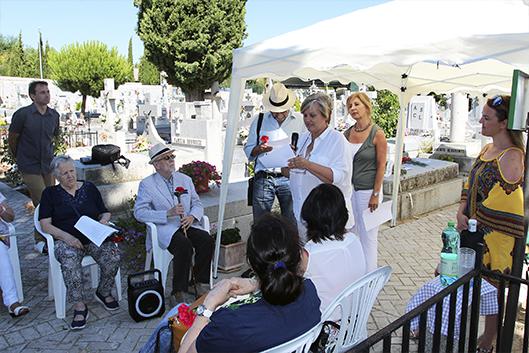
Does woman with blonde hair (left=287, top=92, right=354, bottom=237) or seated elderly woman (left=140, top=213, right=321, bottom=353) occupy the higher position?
woman with blonde hair (left=287, top=92, right=354, bottom=237)

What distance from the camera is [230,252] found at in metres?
4.64

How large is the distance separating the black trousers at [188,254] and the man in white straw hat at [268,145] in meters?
0.59

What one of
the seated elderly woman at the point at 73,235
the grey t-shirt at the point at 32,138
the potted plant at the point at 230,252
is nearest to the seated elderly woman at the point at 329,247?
the seated elderly woman at the point at 73,235

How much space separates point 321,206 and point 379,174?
73.9 inches

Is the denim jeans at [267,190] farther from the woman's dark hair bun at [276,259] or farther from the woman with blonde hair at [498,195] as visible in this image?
the woman's dark hair bun at [276,259]

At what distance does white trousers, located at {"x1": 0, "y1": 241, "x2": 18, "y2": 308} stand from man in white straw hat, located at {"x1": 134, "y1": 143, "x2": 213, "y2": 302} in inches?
40.8

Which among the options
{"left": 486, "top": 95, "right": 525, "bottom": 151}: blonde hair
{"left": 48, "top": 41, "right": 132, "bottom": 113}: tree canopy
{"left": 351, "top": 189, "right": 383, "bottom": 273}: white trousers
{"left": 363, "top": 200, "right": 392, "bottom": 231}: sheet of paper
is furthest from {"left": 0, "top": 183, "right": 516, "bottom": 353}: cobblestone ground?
{"left": 48, "top": 41, "right": 132, "bottom": 113}: tree canopy

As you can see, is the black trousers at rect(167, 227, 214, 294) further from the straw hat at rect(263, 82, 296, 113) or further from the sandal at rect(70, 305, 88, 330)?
the straw hat at rect(263, 82, 296, 113)

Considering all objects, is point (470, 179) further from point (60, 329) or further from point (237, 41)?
point (237, 41)

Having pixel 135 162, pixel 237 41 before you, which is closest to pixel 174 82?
pixel 237 41

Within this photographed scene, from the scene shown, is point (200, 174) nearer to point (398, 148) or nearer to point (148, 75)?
point (398, 148)

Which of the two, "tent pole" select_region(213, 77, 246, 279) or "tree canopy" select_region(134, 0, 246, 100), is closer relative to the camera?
"tent pole" select_region(213, 77, 246, 279)

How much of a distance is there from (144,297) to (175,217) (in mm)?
749

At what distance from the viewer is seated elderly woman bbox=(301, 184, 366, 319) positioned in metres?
2.38
